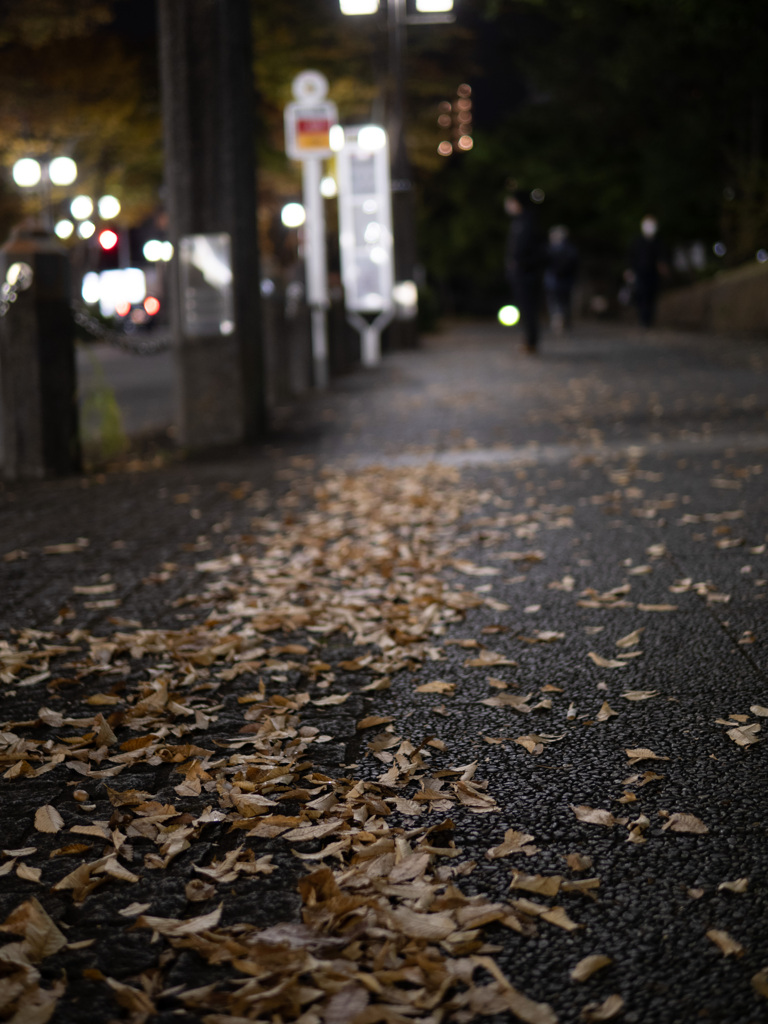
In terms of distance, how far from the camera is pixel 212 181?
10.1m

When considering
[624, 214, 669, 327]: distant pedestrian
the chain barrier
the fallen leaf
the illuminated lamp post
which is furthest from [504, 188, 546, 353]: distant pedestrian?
the fallen leaf

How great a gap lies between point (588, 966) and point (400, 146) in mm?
25580

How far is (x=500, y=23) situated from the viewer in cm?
4272

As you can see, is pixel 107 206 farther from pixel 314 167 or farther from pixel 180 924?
pixel 180 924

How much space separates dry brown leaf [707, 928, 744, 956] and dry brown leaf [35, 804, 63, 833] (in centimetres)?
157

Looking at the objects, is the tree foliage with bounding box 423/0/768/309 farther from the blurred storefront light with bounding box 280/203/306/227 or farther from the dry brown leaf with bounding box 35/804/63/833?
the dry brown leaf with bounding box 35/804/63/833

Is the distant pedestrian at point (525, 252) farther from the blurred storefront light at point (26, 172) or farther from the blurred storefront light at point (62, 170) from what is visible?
the blurred storefront light at point (62, 170)

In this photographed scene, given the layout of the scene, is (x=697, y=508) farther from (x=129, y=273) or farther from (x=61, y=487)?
(x=129, y=273)

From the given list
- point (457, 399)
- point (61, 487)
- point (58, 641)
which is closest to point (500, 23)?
point (457, 399)

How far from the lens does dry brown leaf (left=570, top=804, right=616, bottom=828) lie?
294cm

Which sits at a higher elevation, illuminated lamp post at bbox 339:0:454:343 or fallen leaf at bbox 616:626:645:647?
illuminated lamp post at bbox 339:0:454:343

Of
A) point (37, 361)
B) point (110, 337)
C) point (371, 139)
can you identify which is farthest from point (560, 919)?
point (371, 139)

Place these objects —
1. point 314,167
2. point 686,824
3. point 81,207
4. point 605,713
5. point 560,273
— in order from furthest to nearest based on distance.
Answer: point 81,207 < point 560,273 < point 314,167 < point 605,713 < point 686,824

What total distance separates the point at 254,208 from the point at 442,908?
28.8ft
